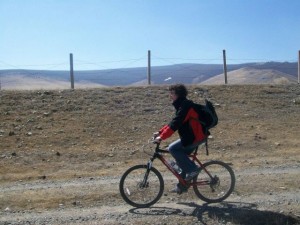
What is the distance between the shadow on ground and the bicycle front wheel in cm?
17

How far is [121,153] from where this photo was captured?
1396 centimetres

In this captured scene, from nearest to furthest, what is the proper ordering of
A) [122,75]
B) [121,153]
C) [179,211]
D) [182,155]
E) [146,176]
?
[179,211] → [182,155] → [146,176] → [121,153] → [122,75]

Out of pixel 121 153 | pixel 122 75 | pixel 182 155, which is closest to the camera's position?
pixel 182 155

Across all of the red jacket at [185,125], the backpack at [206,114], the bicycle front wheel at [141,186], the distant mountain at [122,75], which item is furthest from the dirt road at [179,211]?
the distant mountain at [122,75]

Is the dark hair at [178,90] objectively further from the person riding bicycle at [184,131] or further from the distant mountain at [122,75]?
the distant mountain at [122,75]

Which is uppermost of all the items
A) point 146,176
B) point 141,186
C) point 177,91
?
point 177,91

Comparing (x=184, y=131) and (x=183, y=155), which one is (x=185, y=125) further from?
(x=183, y=155)

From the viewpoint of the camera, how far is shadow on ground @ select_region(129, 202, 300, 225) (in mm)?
7328

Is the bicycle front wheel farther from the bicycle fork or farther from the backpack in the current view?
the backpack

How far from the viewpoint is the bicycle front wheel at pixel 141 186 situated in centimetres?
805

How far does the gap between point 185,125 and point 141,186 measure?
1.36m

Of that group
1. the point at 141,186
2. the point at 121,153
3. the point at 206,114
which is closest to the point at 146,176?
the point at 141,186

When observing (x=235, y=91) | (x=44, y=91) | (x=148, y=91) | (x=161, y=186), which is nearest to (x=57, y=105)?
(x=44, y=91)

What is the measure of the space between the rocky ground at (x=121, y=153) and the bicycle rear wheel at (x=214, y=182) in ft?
0.61
